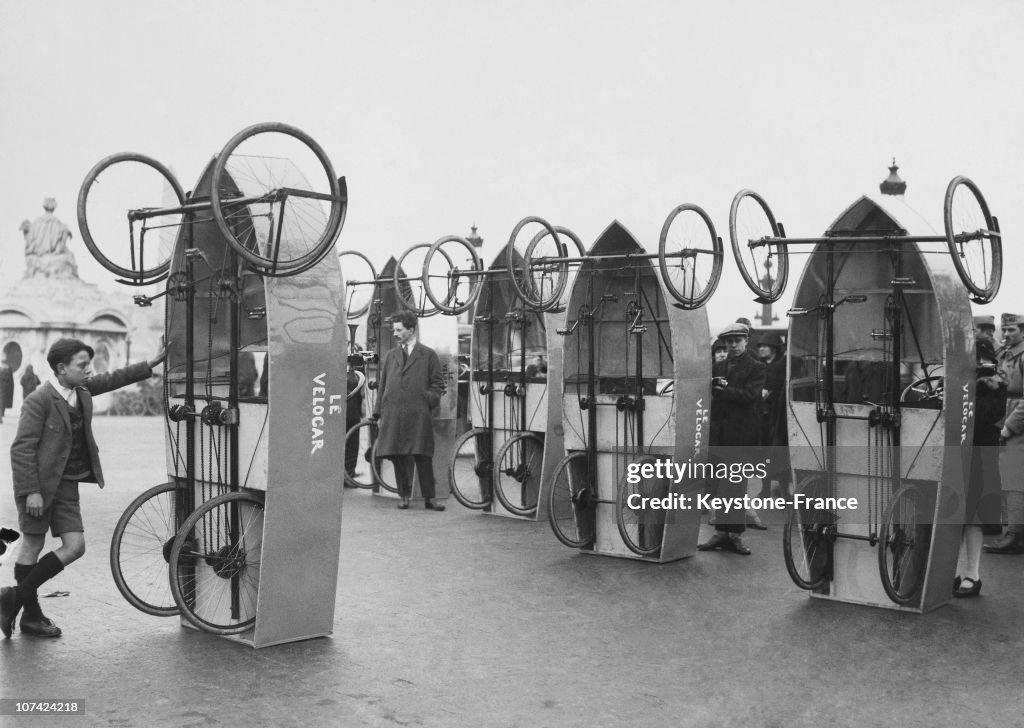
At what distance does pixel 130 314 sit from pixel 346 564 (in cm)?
2160

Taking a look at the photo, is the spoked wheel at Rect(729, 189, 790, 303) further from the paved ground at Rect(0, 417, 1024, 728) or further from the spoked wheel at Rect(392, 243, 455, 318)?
the spoked wheel at Rect(392, 243, 455, 318)

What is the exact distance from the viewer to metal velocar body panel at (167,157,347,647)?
242 inches

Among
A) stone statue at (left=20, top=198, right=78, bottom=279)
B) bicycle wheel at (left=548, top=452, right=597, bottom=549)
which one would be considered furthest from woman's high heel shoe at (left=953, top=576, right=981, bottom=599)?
stone statue at (left=20, top=198, right=78, bottom=279)

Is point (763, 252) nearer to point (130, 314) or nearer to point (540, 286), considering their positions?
point (540, 286)

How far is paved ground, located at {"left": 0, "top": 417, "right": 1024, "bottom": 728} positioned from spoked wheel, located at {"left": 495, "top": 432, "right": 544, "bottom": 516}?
8.33ft

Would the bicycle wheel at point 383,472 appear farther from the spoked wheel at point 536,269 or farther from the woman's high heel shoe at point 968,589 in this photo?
the woman's high heel shoe at point 968,589

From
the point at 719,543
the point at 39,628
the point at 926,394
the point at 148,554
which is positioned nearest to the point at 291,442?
the point at 39,628

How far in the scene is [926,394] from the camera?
7.61m

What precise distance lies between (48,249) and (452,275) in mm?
16560

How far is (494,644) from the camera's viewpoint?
645cm

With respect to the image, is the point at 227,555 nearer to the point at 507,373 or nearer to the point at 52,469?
the point at 52,469

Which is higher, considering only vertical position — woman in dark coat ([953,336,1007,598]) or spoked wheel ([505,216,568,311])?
spoked wheel ([505,216,568,311])

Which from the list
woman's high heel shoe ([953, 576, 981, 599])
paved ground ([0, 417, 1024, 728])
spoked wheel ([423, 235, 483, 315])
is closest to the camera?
paved ground ([0, 417, 1024, 728])

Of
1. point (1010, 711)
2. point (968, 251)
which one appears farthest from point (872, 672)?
point (968, 251)
